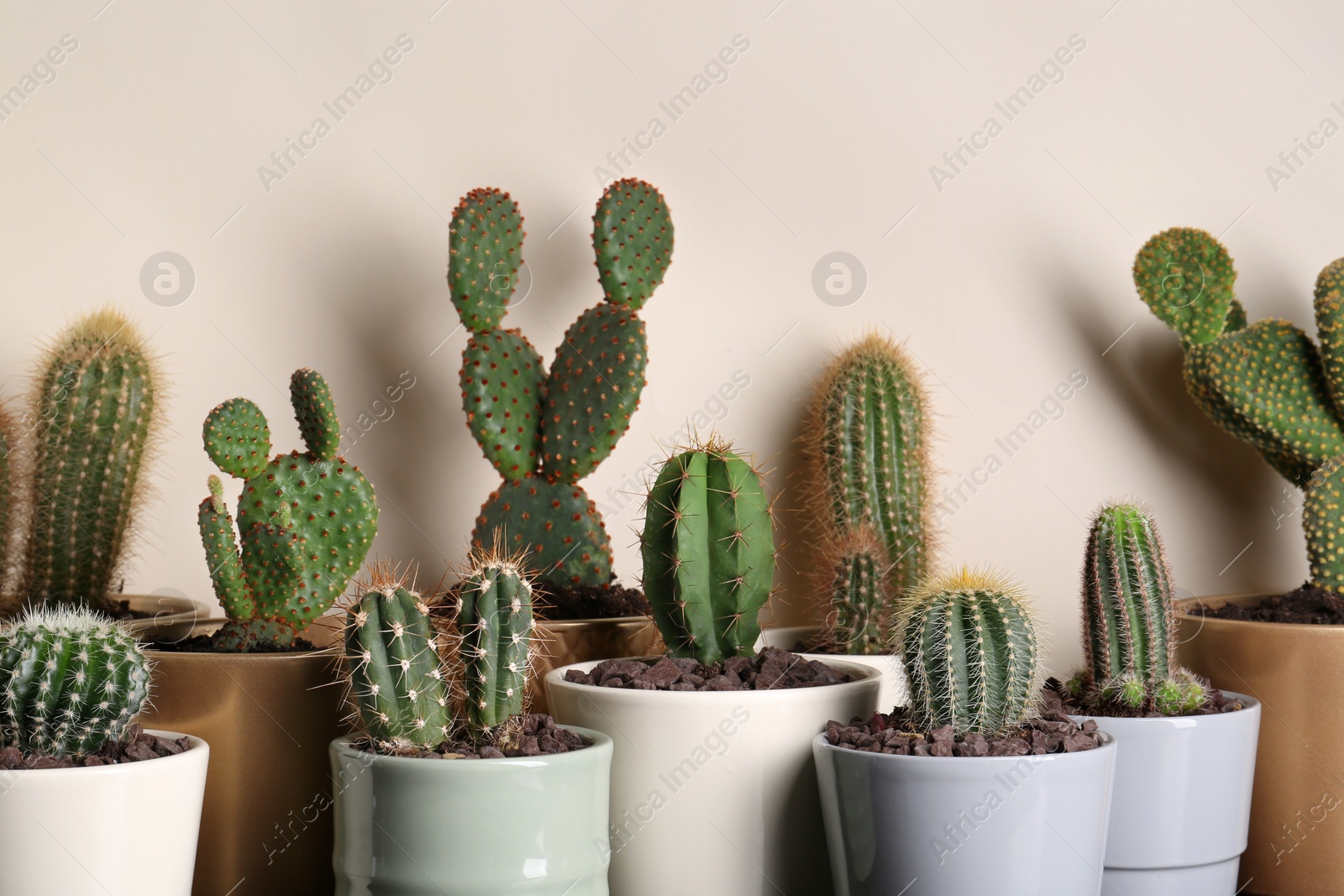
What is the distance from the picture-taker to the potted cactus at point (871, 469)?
132 cm

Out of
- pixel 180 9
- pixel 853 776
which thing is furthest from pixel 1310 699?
pixel 180 9

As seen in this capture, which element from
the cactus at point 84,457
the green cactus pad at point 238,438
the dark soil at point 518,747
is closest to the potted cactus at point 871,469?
the dark soil at point 518,747

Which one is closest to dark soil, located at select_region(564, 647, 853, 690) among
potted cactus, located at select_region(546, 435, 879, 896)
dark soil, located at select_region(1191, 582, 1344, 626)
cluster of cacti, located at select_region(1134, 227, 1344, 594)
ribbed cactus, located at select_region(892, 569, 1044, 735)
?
potted cactus, located at select_region(546, 435, 879, 896)

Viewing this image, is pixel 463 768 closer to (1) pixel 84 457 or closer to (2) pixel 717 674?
(2) pixel 717 674

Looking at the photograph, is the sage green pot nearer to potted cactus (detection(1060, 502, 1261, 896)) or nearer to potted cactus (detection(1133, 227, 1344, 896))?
potted cactus (detection(1060, 502, 1261, 896))

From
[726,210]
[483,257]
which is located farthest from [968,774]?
[726,210]

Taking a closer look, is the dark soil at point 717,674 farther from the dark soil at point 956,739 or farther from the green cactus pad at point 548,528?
the green cactus pad at point 548,528

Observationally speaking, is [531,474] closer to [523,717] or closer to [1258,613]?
[523,717]

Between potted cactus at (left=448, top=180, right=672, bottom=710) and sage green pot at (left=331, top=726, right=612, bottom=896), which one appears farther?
potted cactus at (left=448, top=180, right=672, bottom=710)

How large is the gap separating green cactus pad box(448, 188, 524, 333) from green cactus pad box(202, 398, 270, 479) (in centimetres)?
29

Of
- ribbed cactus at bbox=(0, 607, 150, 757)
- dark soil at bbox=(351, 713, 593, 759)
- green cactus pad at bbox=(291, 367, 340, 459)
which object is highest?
green cactus pad at bbox=(291, 367, 340, 459)

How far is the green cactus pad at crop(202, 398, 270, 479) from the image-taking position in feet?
3.28

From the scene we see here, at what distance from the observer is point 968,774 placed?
2.70ft

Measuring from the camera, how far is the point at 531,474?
128 cm
